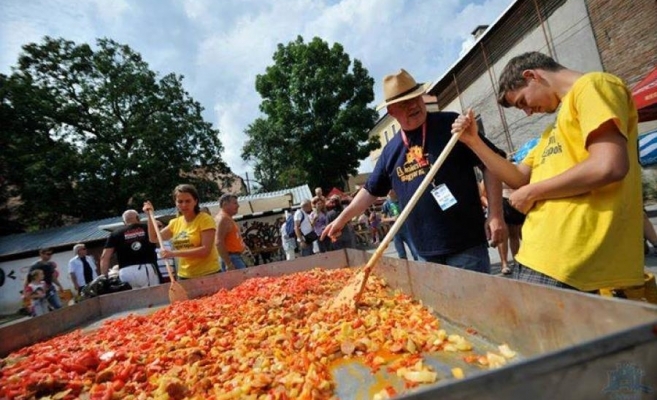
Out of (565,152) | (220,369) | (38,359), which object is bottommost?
(220,369)

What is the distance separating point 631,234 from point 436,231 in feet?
4.03

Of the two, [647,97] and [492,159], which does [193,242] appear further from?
[647,97]

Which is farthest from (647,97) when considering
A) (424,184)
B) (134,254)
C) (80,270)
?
(80,270)

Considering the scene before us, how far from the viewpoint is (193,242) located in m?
4.48

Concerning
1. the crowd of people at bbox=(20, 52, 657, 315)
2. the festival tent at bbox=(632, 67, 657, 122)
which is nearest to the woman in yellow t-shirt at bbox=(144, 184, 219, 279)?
Result: the crowd of people at bbox=(20, 52, 657, 315)

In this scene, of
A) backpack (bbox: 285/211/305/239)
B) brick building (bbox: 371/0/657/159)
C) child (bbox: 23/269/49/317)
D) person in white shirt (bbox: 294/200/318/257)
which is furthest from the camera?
brick building (bbox: 371/0/657/159)

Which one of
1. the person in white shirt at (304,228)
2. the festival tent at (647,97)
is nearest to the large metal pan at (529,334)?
the person in white shirt at (304,228)

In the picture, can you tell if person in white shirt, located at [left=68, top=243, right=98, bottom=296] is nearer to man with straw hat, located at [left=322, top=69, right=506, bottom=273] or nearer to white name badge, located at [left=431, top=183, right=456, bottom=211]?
man with straw hat, located at [left=322, top=69, right=506, bottom=273]

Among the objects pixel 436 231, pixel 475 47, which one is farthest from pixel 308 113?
pixel 436 231

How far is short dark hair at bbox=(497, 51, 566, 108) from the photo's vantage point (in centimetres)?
177

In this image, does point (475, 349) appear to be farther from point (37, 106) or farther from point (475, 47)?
point (37, 106)

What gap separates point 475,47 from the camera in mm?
16266

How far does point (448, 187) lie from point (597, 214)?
3.65ft

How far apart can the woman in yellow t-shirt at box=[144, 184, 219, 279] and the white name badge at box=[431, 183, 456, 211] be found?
2.91 m
